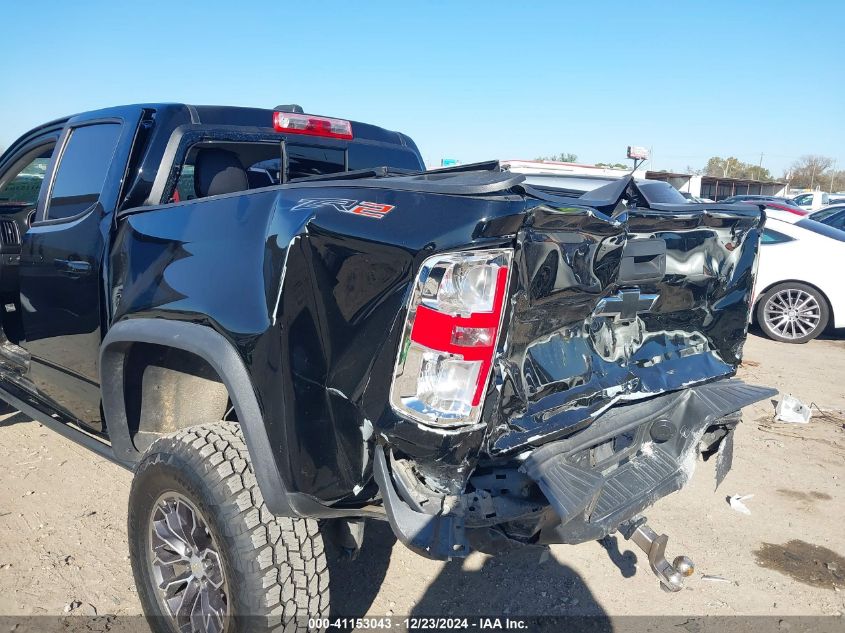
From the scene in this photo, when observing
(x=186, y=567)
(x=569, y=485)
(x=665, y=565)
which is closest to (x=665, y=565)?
(x=665, y=565)

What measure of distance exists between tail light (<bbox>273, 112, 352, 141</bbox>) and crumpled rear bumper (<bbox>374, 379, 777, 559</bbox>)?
180 centimetres

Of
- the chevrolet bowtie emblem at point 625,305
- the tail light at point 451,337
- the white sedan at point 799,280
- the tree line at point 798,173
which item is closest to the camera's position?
the tail light at point 451,337

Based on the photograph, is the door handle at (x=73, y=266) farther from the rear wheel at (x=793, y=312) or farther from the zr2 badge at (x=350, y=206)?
the rear wheel at (x=793, y=312)

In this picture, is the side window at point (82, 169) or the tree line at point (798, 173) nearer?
the side window at point (82, 169)

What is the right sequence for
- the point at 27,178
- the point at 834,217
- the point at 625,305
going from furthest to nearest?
the point at 834,217 → the point at 27,178 → the point at 625,305

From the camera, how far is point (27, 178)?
417cm

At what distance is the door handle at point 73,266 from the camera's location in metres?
2.88

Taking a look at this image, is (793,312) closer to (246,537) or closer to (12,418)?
(246,537)

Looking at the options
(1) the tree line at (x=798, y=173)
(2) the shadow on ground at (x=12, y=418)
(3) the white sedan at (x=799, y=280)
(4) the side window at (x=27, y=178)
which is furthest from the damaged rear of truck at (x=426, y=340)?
(1) the tree line at (x=798, y=173)

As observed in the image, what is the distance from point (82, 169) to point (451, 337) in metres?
2.30

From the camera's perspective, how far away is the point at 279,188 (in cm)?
216

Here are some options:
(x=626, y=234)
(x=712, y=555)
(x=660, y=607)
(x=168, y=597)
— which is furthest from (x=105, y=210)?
(x=712, y=555)

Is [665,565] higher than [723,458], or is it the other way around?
[723,458]

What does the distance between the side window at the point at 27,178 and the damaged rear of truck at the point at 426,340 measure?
1.62 meters
